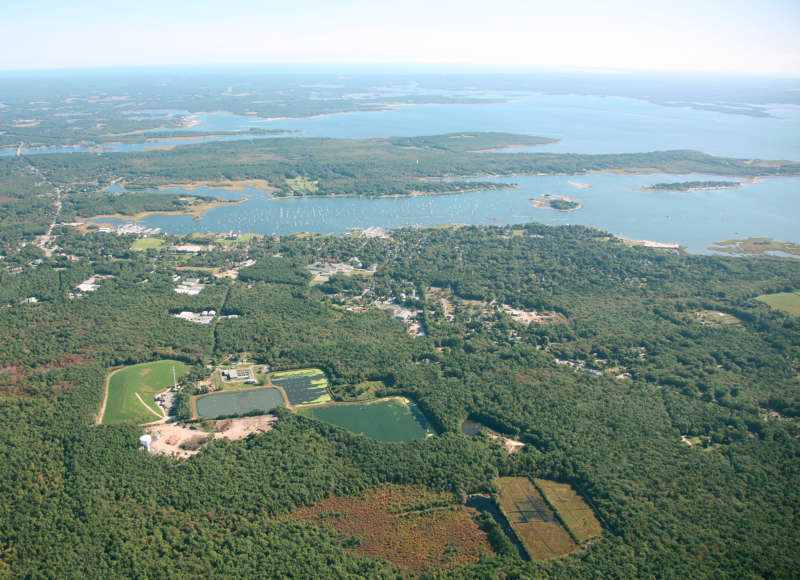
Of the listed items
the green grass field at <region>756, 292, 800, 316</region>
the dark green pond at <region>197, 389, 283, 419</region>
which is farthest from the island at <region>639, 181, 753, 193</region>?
the dark green pond at <region>197, 389, 283, 419</region>

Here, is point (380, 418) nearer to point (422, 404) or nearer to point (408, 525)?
point (422, 404)

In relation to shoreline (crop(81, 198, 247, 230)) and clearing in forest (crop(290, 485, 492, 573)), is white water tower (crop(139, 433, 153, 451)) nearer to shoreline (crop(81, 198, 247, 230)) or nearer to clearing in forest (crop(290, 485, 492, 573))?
clearing in forest (crop(290, 485, 492, 573))

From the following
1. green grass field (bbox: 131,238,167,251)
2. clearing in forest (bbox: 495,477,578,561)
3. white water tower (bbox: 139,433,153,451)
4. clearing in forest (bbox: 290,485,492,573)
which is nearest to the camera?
clearing in forest (bbox: 290,485,492,573)

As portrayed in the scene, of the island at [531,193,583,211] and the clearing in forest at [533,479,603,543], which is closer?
the clearing in forest at [533,479,603,543]

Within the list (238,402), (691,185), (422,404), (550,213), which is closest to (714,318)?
(422,404)

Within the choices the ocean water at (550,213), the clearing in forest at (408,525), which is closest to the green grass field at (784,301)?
the ocean water at (550,213)

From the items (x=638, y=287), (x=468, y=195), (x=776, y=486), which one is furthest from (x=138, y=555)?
(x=468, y=195)
